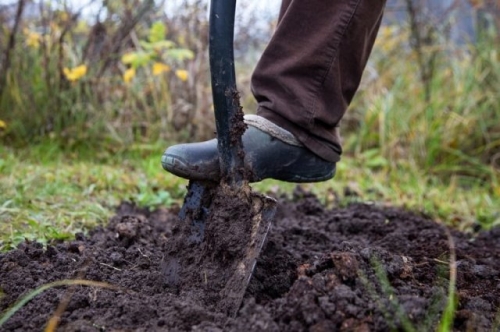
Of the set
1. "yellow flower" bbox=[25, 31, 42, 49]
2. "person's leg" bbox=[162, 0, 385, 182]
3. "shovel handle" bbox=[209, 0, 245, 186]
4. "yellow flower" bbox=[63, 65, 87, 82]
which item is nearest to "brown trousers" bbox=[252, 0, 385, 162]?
"person's leg" bbox=[162, 0, 385, 182]

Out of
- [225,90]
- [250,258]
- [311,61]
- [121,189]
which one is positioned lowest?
[121,189]

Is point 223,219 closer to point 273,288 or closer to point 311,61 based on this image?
point 273,288

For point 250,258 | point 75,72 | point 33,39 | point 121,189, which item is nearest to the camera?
point 250,258

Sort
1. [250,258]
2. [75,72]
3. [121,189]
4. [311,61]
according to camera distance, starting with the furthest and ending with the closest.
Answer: [75,72] < [121,189] < [311,61] < [250,258]

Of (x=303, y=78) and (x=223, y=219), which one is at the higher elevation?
(x=303, y=78)

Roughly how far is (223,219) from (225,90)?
0.37 metres

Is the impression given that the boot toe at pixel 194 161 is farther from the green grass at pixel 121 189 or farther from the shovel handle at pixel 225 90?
the green grass at pixel 121 189

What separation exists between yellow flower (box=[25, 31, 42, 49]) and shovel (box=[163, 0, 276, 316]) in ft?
10.6

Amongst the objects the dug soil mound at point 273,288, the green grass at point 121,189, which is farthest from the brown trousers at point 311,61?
the green grass at point 121,189

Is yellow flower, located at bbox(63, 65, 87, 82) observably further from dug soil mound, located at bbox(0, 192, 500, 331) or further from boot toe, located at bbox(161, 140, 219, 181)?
boot toe, located at bbox(161, 140, 219, 181)

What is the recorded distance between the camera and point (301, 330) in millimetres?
1372

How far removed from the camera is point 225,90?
5.49 feet

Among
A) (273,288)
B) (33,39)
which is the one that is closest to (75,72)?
(33,39)

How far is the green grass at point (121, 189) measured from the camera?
2.60 metres
